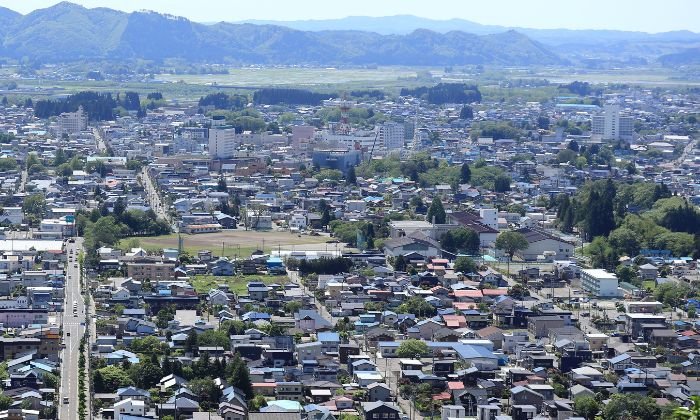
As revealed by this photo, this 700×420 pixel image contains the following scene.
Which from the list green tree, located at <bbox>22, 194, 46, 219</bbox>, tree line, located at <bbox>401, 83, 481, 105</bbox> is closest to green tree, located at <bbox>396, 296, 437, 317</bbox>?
green tree, located at <bbox>22, 194, 46, 219</bbox>

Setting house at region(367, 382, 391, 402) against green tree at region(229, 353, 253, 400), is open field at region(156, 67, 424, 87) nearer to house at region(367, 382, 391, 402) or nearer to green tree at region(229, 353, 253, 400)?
green tree at region(229, 353, 253, 400)

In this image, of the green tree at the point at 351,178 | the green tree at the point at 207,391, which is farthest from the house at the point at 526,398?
the green tree at the point at 351,178

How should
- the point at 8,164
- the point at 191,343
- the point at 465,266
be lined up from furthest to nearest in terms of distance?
the point at 8,164
the point at 465,266
the point at 191,343

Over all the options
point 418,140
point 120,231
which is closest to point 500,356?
point 120,231

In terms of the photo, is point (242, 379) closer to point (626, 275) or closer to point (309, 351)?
point (309, 351)

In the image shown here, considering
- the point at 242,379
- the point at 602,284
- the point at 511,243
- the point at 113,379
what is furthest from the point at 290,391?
the point at 511,243

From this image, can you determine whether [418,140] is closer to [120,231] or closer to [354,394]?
[120,231]
